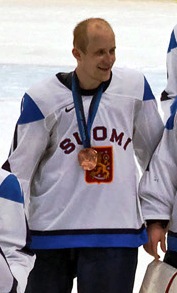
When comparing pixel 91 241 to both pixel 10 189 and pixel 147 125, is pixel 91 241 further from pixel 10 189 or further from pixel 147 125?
pixel 10 189

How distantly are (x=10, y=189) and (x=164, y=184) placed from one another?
75 centimetres

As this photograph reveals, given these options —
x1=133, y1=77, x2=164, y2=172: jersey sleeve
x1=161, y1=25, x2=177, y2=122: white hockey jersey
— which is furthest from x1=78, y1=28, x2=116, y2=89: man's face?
x1=161, y1=25, x2=177, y2=122: white hockey jersey

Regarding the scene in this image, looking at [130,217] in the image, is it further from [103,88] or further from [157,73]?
[157,73]

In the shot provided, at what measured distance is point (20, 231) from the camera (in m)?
2.72

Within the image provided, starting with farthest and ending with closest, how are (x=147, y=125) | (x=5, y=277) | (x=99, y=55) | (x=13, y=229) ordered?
(x=147, y=125)
(x=99, y=55)
(x=13, y=229)
(x=5, y=277)

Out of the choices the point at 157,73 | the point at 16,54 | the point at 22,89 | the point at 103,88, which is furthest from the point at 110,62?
the point at 16,54

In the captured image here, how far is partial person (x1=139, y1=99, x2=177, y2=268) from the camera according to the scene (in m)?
3.28

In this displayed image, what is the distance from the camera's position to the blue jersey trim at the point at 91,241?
130 inches

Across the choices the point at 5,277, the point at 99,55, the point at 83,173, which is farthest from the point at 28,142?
the point at 5,277

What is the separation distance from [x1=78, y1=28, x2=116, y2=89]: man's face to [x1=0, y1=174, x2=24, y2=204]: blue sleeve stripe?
2.13 ft

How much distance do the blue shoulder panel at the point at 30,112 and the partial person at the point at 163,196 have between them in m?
0.40

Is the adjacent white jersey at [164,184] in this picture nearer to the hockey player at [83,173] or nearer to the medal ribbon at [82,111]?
the hockey player at [83,173]

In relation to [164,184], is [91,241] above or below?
below

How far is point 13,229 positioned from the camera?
8.83 feet
